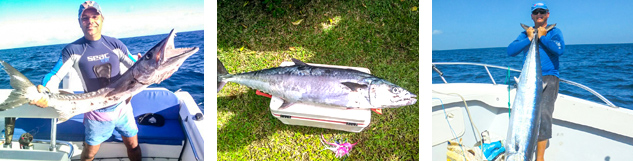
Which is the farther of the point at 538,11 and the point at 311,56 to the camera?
the point at 311,56

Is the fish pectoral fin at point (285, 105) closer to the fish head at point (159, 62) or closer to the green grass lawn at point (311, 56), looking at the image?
the green grass lawn at point (311, 56)

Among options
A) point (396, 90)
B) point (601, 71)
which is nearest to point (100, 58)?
point (396, 90)

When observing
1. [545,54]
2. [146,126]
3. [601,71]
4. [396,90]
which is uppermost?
[545,54]

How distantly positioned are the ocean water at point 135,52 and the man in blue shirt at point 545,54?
203cm

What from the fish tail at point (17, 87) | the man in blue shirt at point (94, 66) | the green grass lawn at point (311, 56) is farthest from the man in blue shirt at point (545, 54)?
the fish tail at point (17, 87)

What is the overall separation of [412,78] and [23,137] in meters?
2.94

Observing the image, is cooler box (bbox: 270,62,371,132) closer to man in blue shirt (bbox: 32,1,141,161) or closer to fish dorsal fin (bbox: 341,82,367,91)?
fish dorsal fin (bbox: 341,82,367,91)

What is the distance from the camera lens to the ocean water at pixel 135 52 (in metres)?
2.04

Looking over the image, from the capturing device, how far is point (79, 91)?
2.10 metres

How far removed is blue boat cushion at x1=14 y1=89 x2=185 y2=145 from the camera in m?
2.17

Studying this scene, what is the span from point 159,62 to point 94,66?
35 cm

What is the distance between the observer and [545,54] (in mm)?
2080

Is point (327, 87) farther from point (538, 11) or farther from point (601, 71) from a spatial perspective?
point (601, 71)

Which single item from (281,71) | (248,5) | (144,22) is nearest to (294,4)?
(248,5)
